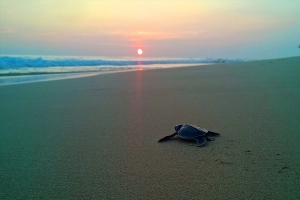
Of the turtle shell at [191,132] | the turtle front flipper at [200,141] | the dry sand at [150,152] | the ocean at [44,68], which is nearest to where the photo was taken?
the dry sand at [150,152]

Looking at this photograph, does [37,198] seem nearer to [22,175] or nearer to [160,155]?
[22,175]

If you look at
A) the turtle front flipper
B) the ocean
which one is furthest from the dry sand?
the ocean

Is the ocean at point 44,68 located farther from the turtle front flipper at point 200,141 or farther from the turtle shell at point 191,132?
the turtle front flipper at point 200,141

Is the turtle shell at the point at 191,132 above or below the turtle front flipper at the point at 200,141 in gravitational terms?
above

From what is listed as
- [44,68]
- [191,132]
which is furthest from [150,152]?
[44,68]

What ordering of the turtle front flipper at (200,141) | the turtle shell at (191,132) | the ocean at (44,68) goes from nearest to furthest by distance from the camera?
the turtle front flipper at (200,141) < the turtle shell at (191,132) < the ocean at (44,68)

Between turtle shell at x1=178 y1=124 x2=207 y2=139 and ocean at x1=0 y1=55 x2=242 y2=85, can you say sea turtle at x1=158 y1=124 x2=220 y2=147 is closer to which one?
turtle shell at x1=178 y1=124 x2=207 y2=139

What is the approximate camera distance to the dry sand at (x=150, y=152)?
5.81ft

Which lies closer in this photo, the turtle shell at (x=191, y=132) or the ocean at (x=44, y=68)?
the turtle shell at (x=191, y=132)

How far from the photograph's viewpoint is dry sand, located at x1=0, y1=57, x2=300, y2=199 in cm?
177

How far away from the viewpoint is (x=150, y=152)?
2439 mm

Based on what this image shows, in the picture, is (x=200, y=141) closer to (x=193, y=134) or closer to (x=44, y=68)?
(x=193, y=134)

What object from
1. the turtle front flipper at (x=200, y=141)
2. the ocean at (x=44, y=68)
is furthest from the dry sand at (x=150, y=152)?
the ocean at (x=44, y=68)

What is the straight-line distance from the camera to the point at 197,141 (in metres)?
2.59
